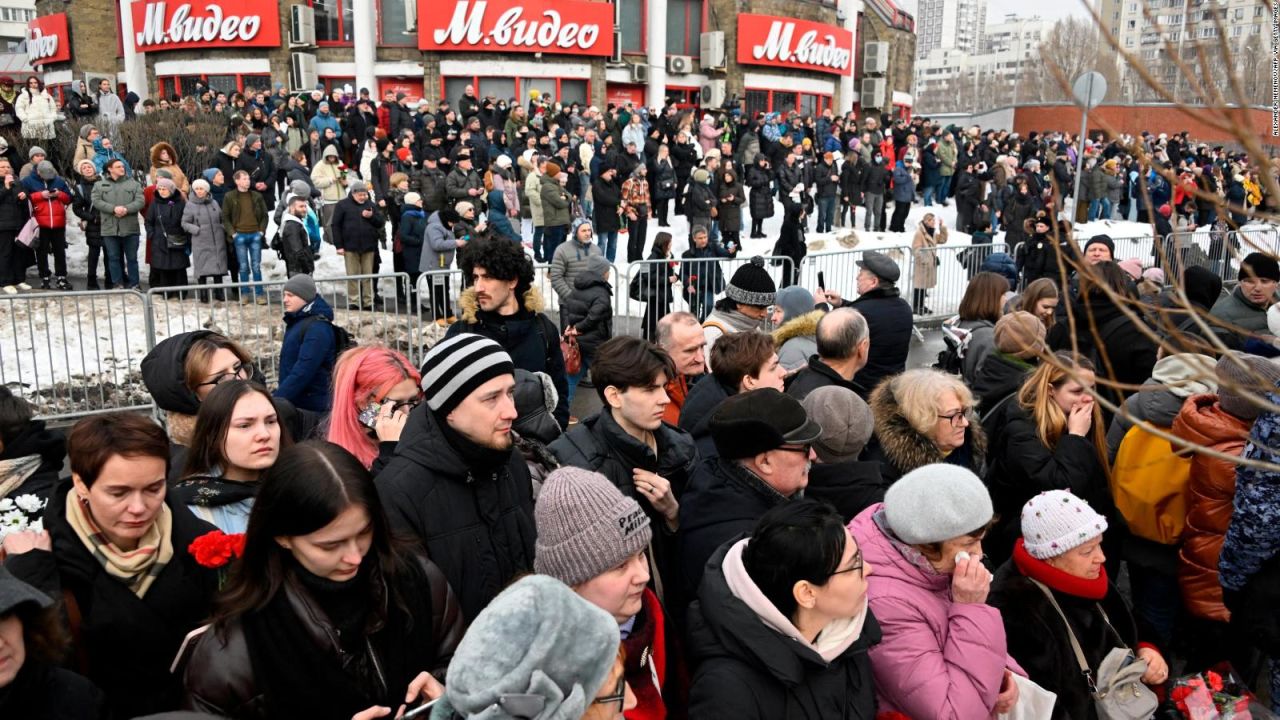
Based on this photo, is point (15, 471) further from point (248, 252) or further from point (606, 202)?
point (606, 202)

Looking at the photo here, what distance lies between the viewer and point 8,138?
57.1ft

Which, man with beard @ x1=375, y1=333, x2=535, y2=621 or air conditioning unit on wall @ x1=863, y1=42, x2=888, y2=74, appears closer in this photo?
man with beard @ x1=375, y1=333, x2=535, y2=621

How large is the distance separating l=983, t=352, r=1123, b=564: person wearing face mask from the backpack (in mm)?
83

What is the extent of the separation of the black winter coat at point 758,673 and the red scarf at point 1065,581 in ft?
3.45

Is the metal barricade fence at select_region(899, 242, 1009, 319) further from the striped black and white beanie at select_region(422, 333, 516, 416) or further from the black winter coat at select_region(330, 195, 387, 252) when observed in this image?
the striped black and white beanie at select_region(422, 333, 516, 416)

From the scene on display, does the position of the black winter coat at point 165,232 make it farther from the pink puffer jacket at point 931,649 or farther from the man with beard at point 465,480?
the pink puffer jacket at point 931,649

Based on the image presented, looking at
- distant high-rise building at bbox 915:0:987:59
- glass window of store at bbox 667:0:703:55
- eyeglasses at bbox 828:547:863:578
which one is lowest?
Answer: eyeglasses at bbox 828:547:863:578

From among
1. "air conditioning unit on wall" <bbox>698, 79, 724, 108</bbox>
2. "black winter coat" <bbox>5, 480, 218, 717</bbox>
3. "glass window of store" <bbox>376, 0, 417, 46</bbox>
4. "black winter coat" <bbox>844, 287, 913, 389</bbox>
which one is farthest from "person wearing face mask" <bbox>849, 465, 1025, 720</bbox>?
"air conditioning unit on wall" <bbox>698, 79, 724, 108</bbox>

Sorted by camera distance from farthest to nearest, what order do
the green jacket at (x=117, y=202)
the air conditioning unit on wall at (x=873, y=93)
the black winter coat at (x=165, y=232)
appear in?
1. the air conditioning unit on wall at (x=873, y=93)
2. the green jacket at (x=117, y=202)
3. the black winter coat at (x=165, y=232)

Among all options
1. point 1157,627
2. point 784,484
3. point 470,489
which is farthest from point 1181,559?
point 470,489

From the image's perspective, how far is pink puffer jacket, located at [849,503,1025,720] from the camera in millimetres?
2891

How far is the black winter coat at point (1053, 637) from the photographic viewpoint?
336cm

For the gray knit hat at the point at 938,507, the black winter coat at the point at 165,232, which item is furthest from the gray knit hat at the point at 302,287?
the black winter coat at the point at 165,232

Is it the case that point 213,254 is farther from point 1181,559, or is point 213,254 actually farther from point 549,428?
point 1181,559
